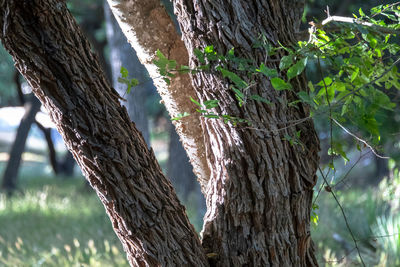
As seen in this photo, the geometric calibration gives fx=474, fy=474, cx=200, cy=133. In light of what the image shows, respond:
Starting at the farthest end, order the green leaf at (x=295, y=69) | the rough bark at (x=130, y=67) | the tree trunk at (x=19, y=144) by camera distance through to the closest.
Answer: the tree trunk at (x=19, y=144)
the rough bark at (x=130, y=67)
the green leaf at (x=295, y=69)

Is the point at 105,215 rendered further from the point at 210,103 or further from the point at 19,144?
the point at 210,103

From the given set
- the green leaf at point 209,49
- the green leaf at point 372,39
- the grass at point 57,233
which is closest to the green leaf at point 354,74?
the green leaf at point 372,39

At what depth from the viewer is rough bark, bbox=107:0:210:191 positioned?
2055 millimetres

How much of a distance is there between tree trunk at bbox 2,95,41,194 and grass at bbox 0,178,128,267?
2.87 feet

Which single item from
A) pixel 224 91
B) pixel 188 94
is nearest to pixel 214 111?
pixel 224 91

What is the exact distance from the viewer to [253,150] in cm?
181

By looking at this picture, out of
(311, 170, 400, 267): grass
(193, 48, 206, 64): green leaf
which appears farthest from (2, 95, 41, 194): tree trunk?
(193, 48, 206, 64): green leaf

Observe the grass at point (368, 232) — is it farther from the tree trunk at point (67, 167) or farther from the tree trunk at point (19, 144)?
the tree trunk at point (67, 167)

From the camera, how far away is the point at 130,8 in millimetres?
2043

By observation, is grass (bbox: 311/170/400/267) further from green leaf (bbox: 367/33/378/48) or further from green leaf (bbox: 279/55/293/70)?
green leaf (bbox: 279/55/293/70)

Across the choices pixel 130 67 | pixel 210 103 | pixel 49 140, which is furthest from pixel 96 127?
pixel 49 140

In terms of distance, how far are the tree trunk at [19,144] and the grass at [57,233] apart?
0.88 meters

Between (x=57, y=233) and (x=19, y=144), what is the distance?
483cm

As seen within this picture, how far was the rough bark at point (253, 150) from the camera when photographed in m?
1.78
